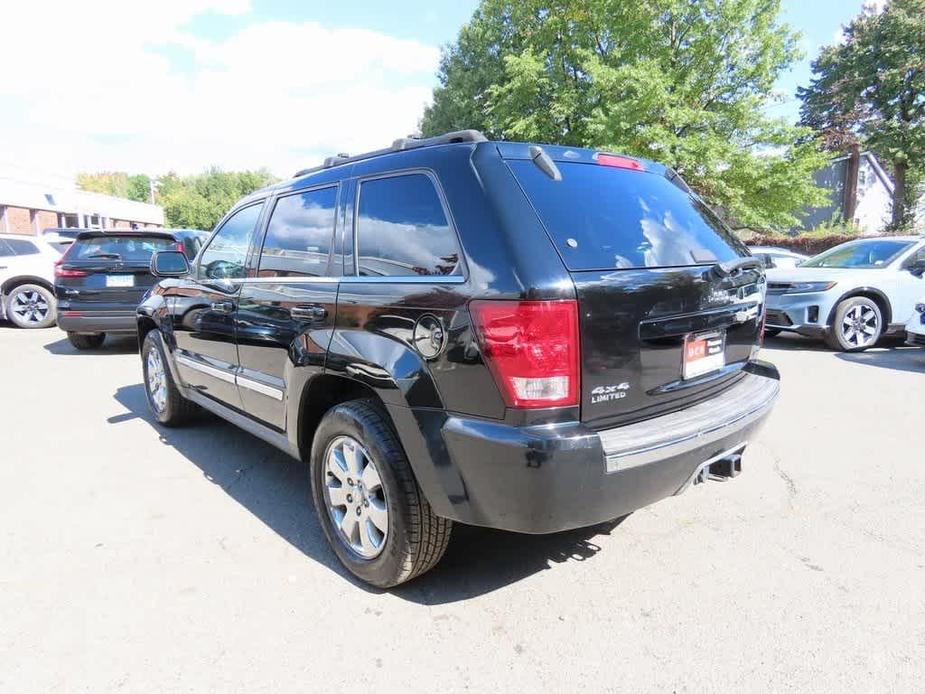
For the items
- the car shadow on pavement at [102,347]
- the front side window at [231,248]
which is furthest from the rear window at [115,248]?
the front side window at [231,248]

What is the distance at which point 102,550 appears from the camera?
297 centimetres

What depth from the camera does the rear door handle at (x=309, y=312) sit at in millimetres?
2760

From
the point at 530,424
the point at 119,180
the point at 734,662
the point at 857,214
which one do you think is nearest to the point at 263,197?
the point at 530,424

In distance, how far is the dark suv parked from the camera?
25.6 feet

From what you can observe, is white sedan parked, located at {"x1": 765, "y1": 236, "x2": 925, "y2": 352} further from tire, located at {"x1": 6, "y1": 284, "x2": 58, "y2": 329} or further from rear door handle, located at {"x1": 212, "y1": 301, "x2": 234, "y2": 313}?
tire, located at {"x1": 6, "y1": 284, "x2": 58, "y2": 329}

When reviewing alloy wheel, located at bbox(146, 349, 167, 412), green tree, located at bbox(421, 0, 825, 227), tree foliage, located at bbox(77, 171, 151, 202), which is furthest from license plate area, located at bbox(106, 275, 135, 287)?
tree foliage, located at bbox(77, 171, 151, 202)

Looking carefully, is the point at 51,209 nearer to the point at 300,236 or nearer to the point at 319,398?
the point at 300,236

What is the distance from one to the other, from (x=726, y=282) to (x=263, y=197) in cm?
262

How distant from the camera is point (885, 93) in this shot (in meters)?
30.9

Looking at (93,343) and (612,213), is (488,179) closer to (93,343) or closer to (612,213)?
(612,213)

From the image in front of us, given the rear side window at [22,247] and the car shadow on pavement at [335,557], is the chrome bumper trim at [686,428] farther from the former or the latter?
the rear side window at [22,247]

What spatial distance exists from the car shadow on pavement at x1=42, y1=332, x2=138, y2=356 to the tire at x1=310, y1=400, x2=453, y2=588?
711 centimetres

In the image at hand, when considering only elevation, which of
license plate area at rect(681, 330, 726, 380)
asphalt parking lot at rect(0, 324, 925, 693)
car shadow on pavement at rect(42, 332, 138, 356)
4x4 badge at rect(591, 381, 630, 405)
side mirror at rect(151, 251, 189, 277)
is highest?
side mirror at rect(151, 251, 189, 277)

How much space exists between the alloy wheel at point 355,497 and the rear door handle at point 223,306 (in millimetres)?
1317
